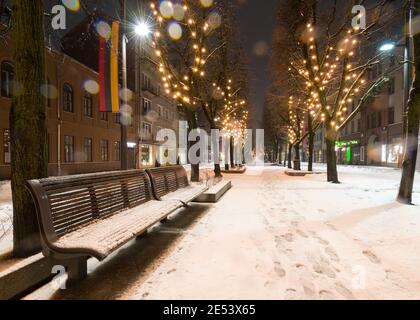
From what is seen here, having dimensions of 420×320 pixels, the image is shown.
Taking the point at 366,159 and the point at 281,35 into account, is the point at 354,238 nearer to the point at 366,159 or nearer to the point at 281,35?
the point at 281,35

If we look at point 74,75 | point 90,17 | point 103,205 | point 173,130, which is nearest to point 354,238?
point 103,205

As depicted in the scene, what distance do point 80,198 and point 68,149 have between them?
21901mm

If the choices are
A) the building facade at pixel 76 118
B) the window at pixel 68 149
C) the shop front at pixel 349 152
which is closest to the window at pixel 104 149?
the building facade at pixel 76 118

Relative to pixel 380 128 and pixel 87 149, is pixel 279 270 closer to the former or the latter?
pixel 87 149

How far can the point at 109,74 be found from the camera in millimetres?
7879

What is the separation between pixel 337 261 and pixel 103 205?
11.4ft

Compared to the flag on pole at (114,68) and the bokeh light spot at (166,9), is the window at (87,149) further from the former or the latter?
the flag on pole at (114,68)

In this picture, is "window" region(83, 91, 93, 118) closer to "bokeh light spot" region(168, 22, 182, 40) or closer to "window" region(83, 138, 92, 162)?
"window" region(83, 138, 92, 162)

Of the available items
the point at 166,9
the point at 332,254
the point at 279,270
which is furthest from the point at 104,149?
the point at 279,270

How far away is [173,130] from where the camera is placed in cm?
5169

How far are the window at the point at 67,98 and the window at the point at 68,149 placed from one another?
2.30 meters

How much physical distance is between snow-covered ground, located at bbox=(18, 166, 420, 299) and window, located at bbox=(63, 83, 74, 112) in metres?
20.7

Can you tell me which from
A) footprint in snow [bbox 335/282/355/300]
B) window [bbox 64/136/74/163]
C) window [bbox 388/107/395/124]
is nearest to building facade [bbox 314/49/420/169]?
window [bbox 388/107/395/124]

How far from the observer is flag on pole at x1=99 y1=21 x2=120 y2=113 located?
309 inches
